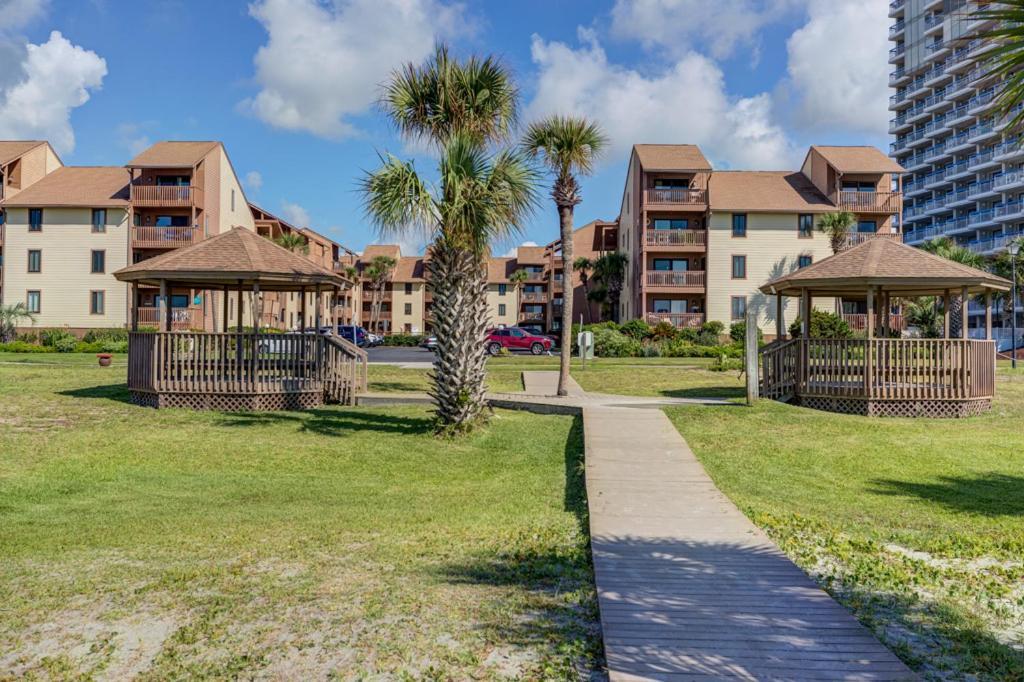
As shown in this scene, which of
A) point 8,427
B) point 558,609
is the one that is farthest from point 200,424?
point 558,609

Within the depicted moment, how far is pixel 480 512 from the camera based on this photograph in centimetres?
930

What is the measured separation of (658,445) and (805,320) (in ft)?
31.5

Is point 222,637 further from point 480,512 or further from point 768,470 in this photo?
point 768,470

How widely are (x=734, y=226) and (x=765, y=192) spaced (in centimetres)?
348

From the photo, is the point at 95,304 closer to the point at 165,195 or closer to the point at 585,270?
the point at 165,195

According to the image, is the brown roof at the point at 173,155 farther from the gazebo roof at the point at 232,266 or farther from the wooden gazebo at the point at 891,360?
the wooden gazebo at the point at 891,360

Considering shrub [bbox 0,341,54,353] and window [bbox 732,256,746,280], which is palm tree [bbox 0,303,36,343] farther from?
window [bbox 732,256,746,280]

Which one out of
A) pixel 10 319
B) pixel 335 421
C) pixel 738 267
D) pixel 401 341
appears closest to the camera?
pixel 335 421

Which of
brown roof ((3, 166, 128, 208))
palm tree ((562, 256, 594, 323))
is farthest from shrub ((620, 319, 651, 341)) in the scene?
brown roof ((3, 166, 128, 208))

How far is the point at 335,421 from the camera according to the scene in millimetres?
16375

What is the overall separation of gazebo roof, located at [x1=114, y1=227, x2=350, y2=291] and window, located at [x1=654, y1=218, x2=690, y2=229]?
3515 centimetres

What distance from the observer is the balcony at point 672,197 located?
49812 millimetres

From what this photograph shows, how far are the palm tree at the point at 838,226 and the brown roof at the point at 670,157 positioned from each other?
8165 mm

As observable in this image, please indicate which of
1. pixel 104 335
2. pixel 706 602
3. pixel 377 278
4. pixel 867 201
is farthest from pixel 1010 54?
pixel 377 278
